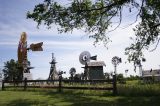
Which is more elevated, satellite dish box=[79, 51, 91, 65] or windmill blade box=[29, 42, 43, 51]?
windmill blade box=[29, 42, 43, 51]

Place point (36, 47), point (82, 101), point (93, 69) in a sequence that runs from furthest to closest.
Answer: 1. point (93, 69)
2. point (36, 47)
3. point (82, 101)

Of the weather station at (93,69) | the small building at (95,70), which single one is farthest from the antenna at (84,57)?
the small building at (95,70)

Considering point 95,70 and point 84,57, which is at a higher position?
point 84,57

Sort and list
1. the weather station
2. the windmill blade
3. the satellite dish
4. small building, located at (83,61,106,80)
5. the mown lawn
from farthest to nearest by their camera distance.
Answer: small building, located at (83,61,106,80) → the weather station → the windmill blade → the satellite dish → the mown lawn

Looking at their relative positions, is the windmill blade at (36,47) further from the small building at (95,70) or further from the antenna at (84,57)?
the small building at (95,70)

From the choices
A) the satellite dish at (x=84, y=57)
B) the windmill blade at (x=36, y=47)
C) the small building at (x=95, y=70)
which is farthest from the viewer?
the small building at (x=95, y=70)

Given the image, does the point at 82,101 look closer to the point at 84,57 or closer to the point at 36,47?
the point at 84,57

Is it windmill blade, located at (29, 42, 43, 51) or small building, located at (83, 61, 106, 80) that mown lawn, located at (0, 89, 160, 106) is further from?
small building, located at (83, 61, 106, 80)

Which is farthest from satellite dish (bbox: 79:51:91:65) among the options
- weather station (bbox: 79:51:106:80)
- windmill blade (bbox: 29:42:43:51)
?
windmill blade (bbox: 29:42:43:51)

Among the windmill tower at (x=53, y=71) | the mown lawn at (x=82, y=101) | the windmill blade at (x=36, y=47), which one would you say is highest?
the windmill blade at (x=36, y=47)

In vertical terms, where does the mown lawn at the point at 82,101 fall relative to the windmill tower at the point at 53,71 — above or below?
below

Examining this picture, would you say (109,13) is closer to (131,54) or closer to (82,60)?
(131,54)

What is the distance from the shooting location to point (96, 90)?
25.6 meters

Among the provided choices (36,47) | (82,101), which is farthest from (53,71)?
(82,101)
